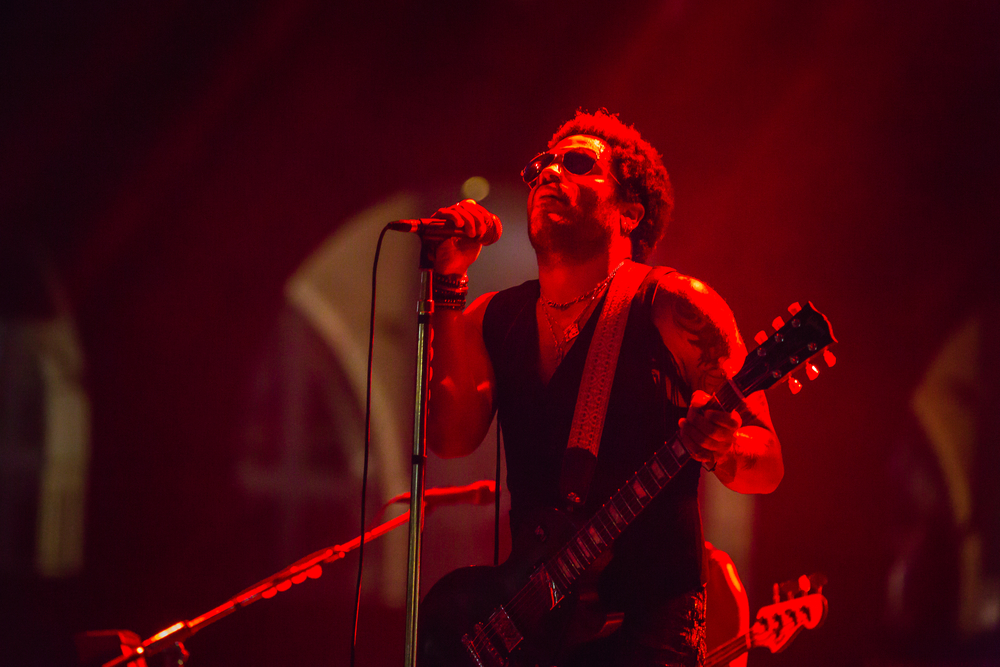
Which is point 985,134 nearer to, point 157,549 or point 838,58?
point 838,58

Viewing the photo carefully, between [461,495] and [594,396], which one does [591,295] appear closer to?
[594,396]

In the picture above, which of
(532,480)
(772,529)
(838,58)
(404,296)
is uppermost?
(838,58)

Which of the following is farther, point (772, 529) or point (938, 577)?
point (938, 577)

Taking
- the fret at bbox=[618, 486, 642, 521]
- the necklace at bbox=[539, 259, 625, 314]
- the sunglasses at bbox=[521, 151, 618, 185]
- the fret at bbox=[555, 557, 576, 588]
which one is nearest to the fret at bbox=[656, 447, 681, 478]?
the fret at bbox=[618, 486, 642, 521]

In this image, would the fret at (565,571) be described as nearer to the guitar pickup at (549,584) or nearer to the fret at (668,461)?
the guitar pickup at (549,584)

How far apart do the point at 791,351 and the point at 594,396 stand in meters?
0.54

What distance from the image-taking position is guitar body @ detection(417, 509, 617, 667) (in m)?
1.78

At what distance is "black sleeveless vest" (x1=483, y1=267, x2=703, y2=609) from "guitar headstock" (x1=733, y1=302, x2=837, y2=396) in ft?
1.07

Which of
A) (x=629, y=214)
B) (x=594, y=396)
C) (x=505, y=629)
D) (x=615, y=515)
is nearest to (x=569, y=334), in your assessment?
(x=594, y=396)

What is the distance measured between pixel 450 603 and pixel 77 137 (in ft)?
10.4

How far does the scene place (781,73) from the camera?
157 inches

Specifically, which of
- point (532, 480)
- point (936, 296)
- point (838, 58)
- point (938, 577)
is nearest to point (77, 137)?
point (532, 480)

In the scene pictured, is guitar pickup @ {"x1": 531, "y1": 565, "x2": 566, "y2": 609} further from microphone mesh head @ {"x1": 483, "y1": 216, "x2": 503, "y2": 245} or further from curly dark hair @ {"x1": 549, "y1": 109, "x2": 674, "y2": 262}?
curly dark hair @ {"x1": 549, "y1": 109, "x2": 674, "y2": 262}

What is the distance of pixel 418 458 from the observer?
5.35ft
